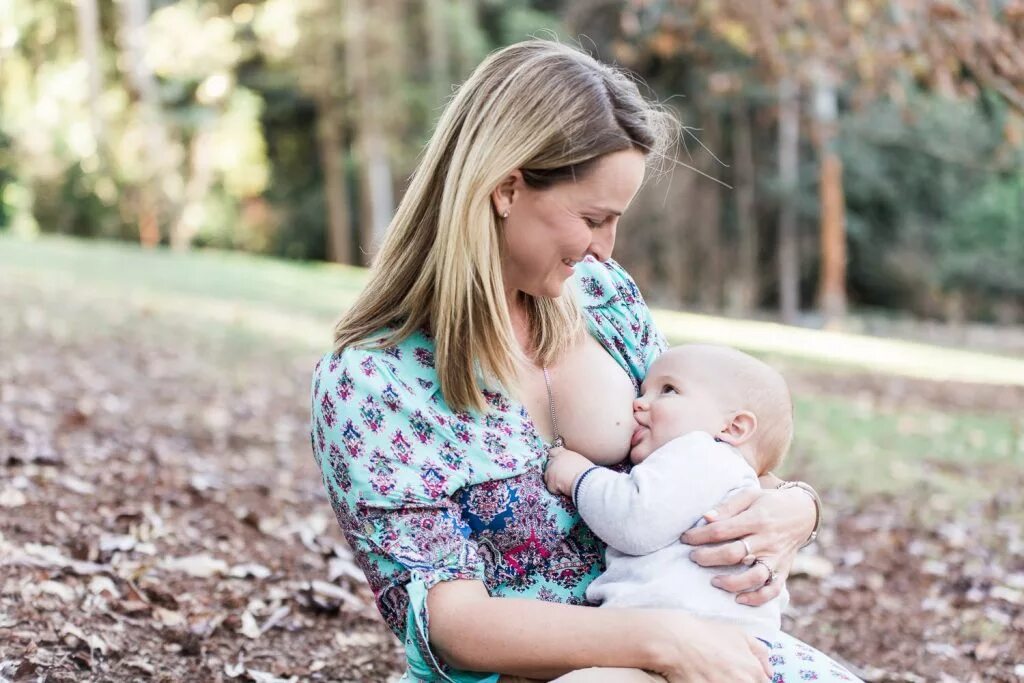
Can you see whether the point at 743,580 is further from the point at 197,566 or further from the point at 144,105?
the point at 144,105

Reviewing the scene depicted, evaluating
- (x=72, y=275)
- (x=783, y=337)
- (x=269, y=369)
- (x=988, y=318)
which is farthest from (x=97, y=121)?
(x=988, y=318)

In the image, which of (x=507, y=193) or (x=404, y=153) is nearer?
(x=507, y=193)

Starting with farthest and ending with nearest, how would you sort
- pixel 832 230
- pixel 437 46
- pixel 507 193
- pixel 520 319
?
pixel 437 46, pixel 832 230, pixel 520 319, pixel 507 193

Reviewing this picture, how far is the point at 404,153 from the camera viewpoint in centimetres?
2719

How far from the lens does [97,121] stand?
85.0 feet

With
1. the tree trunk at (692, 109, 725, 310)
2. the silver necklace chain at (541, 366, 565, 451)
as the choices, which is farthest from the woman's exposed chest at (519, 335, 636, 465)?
the tree trunk at (692, 109, 725, 310)

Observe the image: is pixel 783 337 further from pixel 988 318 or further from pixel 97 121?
pixel 97 121

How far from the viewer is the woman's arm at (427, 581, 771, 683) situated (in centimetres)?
213

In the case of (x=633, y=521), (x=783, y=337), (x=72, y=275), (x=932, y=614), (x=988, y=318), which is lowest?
(x=988, y=318)

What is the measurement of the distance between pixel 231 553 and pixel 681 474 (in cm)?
251

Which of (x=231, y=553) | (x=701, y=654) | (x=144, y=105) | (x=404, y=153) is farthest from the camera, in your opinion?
(x=404, y=153)

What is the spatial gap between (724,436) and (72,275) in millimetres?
12804

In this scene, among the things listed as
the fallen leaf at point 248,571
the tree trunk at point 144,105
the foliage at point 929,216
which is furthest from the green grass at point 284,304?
the foliage at point 929,216

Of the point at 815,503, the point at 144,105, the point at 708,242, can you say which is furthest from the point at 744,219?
the point at 815,503
